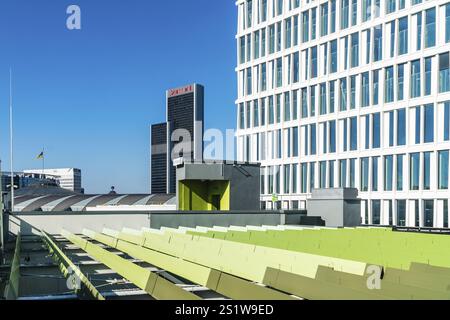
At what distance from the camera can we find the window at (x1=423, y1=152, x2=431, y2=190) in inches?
1686

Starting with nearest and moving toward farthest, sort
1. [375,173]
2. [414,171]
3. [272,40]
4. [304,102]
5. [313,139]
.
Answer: [414,171]
[375,173]
[313,139]
[304,102]
[272,40]

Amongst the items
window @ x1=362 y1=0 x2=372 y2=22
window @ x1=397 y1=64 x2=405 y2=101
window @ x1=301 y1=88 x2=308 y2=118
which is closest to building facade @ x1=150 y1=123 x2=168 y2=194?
window @ x1=301 y1=88 x2=308 y2=118

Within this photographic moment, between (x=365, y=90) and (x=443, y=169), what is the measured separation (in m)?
12.1

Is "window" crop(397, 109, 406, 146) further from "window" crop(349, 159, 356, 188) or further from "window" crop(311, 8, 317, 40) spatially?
"window" crop(311, 8, 317, 40)

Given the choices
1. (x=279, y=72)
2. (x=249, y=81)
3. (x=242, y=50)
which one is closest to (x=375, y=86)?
(x=279, y=72)

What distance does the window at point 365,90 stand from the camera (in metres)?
49.1

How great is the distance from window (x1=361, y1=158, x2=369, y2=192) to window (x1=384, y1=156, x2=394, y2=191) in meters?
2.14

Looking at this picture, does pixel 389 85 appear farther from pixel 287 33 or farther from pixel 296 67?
pixel 287 33

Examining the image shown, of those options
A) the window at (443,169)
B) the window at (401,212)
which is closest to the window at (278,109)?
the window at (401,212)

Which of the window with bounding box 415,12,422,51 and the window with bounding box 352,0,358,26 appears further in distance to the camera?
the window with bounding box 352,0,358,26

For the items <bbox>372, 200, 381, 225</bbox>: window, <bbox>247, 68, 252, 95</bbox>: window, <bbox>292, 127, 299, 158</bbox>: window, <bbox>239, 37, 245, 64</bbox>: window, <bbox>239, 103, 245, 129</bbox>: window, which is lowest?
<bbox>372, 200, 381, 225</bbox>: window

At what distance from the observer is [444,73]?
41656 millimetres

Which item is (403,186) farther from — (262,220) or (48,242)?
(48,242)
